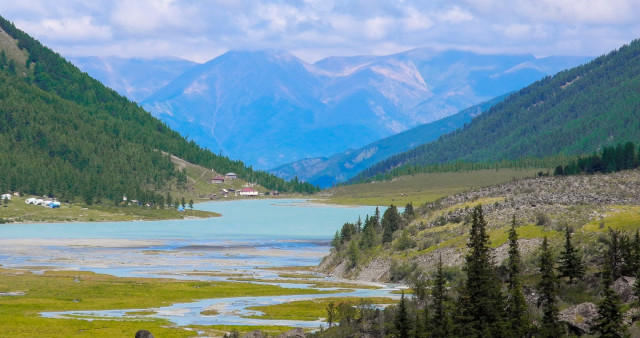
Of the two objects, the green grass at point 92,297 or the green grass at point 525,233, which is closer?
the green grass at point 92,297

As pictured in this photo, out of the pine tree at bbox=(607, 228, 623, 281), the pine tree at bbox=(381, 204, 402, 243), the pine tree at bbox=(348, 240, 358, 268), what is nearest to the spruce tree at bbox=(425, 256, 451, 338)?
the pine tree at bbox=(607, 228, 623, 281)

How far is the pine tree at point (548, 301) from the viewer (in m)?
55.8

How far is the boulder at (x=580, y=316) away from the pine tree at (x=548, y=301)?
2.95 feet

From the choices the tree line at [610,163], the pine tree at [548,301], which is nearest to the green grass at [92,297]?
the pine tree at [548,301]

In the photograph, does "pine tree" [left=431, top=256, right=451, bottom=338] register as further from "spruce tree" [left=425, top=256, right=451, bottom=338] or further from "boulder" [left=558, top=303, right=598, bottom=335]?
"boulder" [left=558, top=303, right=598, bottom=335]

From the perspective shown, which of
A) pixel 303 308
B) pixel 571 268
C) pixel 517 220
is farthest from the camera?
pixel 517 220

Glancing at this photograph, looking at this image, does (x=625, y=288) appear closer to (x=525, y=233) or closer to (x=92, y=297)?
(x=525, y=233)

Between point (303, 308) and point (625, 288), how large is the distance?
39004 mm

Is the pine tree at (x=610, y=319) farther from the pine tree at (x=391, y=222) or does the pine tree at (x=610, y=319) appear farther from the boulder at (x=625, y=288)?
the pine tree at (x=391, y=222)

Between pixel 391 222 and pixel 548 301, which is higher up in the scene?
pixel 391 222

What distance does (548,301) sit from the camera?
5900 cm

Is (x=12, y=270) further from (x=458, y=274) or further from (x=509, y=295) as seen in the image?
(x=509, y=295)

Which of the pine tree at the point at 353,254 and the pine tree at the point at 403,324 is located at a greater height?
the pine tree at the point at 353,254

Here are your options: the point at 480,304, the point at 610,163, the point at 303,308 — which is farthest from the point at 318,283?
the point at 480,304
